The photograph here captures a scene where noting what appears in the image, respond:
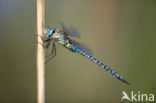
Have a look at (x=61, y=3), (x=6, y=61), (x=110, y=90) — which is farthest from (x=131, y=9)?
(x=6, y=61)

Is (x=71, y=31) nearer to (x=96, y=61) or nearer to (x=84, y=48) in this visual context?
(x=84, y=48)

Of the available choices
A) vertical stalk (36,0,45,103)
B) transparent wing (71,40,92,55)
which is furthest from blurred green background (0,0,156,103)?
vertical stalk (36,0,45,103)

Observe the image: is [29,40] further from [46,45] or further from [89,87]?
[89,87]

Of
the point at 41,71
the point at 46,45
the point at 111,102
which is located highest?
the point at 46,45

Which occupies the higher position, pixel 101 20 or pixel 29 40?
pixel 101 20

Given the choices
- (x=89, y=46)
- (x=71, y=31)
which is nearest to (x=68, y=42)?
(x=71, y=31)

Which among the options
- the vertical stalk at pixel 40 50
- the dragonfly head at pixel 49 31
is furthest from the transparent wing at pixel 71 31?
the vertical stalk at pixel 40 50
